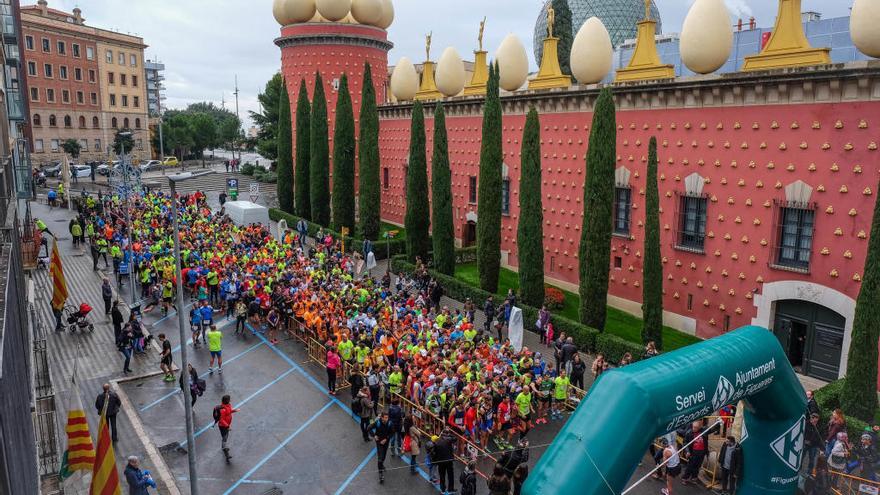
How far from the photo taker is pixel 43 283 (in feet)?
89.8

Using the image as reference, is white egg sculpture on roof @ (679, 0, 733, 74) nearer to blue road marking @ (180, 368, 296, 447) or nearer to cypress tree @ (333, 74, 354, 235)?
blue road marking @ (180, 368, 296, 447)

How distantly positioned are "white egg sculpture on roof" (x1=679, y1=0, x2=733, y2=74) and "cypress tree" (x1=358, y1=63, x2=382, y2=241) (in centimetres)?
1771

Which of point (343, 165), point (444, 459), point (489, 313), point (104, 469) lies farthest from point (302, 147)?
point (104, 469)

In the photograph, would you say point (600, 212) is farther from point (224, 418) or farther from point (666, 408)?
point (666, 408)

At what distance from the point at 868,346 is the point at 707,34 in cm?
1162

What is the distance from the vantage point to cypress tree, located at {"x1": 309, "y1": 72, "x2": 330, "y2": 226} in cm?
3925

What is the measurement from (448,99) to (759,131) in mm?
17414

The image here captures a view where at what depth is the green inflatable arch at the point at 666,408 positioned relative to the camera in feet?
23.3

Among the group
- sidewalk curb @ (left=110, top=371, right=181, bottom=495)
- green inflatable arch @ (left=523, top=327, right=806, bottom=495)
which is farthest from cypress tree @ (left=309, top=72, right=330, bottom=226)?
green inflatable arch @ (left=523, top=327, right=806, bottom=495)

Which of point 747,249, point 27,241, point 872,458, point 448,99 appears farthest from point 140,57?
point 872,458

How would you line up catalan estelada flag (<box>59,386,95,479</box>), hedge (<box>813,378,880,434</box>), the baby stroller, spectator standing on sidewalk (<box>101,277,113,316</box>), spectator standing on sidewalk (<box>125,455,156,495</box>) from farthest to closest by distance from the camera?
1. spectator standing on sidewalk (<box>101,277,113,316</box>)
2. the baby stroller
3. hedge (<box>813,378,880,434</box>)
4. catalan estelada flag (<box>59,386,95,479</box>)
5. spectator standing on sidewalk (<box>125,455,156,495</box>)

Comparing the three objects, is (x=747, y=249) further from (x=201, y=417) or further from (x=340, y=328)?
(x=201, y=417)

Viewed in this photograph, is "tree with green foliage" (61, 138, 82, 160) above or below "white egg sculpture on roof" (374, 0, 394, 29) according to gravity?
below

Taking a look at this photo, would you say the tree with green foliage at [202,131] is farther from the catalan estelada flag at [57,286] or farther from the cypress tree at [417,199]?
the catalan estelada flag at [57,286]
